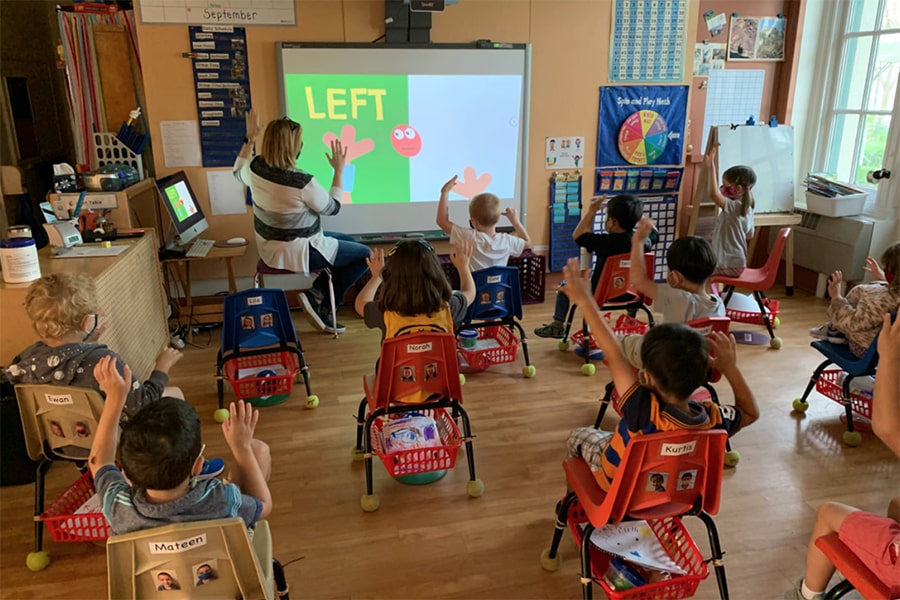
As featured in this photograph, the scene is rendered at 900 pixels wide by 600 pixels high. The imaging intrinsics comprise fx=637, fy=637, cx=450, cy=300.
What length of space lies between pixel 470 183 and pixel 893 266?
110 inches

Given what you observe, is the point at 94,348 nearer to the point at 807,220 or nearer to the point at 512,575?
the point at 512,575

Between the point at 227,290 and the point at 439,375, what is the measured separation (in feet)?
8.72

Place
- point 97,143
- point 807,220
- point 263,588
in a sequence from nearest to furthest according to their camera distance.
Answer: point 263,588
point 97,143
point 807,220

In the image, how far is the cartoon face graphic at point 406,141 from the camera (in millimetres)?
4488

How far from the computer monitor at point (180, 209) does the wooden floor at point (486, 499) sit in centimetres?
90

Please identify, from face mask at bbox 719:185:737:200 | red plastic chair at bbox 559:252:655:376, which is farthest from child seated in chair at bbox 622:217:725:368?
face mask at bbox 719:185:737:200

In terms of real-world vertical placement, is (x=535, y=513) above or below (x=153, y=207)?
below

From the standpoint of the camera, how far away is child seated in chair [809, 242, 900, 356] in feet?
8.71

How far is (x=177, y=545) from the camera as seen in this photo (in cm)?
131

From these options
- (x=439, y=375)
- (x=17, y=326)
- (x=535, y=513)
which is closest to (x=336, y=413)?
(x=439, y=375)

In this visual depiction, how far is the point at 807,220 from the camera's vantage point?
5.17 metres

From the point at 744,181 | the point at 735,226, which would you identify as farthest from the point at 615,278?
the point at 744,181

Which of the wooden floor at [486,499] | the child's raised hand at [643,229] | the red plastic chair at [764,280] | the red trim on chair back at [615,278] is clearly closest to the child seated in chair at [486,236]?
the red trim on chair back at [615,278]

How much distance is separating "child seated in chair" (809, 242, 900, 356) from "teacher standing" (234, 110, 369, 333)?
2636mm
